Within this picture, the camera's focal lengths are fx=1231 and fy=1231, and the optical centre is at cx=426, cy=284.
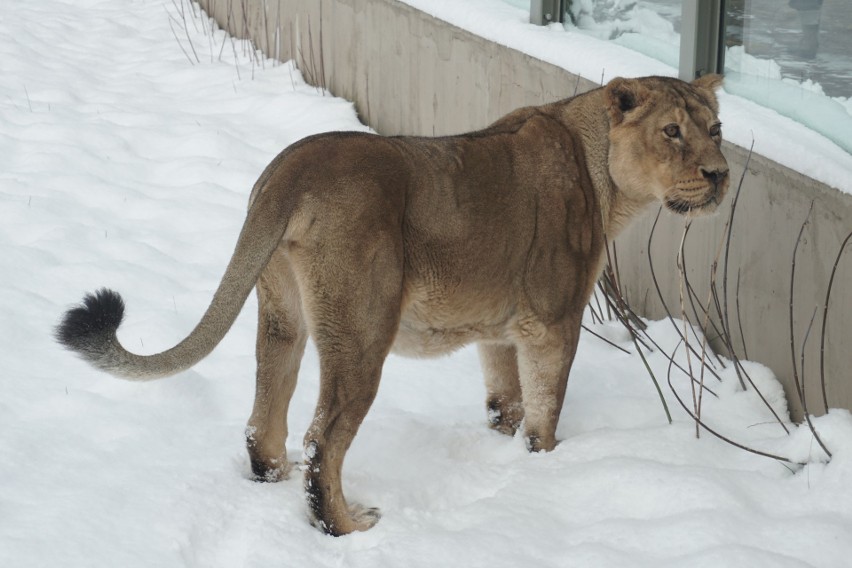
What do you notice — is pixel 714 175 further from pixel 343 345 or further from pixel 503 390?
pixel 343 345

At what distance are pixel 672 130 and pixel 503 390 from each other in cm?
123

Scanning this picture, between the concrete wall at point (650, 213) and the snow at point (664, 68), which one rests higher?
the snow at point (664, 68)

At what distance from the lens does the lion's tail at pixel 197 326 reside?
12.1 feet

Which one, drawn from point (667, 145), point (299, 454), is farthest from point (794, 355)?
point (299, 454)

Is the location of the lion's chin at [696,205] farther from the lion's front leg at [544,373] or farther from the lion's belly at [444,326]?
the lion's belly at [444,326]

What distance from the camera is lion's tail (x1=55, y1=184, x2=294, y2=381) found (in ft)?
12.1

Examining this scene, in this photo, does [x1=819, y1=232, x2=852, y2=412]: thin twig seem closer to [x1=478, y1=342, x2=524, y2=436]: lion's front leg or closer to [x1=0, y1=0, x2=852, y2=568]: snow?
[x1=0, y1=0, x2=852, y2=568]: snow

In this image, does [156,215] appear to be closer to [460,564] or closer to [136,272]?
[136,272]

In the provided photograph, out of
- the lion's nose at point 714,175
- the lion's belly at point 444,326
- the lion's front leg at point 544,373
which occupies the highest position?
the lion's nose at point 714,175

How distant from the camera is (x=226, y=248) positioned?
22.1 feet

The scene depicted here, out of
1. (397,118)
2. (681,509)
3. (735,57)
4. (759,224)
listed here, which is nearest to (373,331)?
(681,509)

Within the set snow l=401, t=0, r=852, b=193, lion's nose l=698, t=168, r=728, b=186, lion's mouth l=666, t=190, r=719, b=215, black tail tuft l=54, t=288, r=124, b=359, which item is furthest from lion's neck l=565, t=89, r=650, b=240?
black tail tuft l=54, t=288, r=124, b=359

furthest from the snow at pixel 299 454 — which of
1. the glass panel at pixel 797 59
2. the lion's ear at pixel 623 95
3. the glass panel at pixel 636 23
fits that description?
the glass panel at pixel 636 23

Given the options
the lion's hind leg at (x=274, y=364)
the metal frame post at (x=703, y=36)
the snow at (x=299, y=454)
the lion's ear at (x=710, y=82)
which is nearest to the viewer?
the snow at (x=299, y=454)
